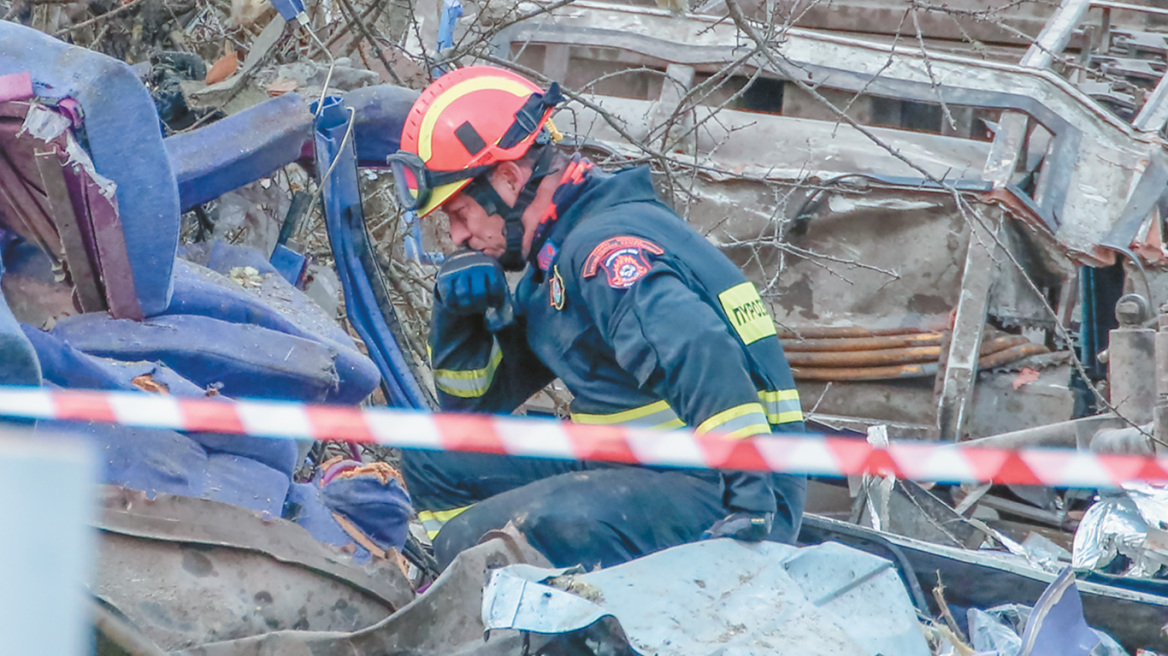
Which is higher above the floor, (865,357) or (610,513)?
(610,513)

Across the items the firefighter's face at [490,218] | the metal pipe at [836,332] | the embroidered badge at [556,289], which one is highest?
the firefighter's face at [490,218]

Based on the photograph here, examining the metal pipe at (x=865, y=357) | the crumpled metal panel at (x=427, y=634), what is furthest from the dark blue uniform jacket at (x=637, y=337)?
the metal pipe at (x=865, y=357)

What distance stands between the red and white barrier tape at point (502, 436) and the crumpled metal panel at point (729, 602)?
201mm

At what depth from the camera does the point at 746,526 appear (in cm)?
255

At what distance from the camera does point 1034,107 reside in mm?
Result: 6605

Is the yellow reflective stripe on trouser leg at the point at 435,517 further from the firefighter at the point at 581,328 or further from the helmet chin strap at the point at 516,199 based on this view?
the helmet chin strap at the point at 516,199

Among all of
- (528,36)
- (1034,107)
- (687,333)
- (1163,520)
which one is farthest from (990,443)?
(528,36)

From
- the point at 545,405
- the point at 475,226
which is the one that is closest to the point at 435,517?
the point at 475,226

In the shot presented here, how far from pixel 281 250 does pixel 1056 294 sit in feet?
14.9

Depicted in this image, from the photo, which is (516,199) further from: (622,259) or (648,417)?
(648,417)

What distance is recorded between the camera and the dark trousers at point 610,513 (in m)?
2.89

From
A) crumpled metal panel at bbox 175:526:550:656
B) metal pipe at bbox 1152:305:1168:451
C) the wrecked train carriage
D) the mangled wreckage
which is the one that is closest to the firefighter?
the mangled wreckage

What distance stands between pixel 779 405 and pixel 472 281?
845 mm

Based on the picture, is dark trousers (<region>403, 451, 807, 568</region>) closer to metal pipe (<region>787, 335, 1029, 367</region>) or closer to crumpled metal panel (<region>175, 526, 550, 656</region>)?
crumpled metal panel (<region>175, 526, 550, 656</region>)
